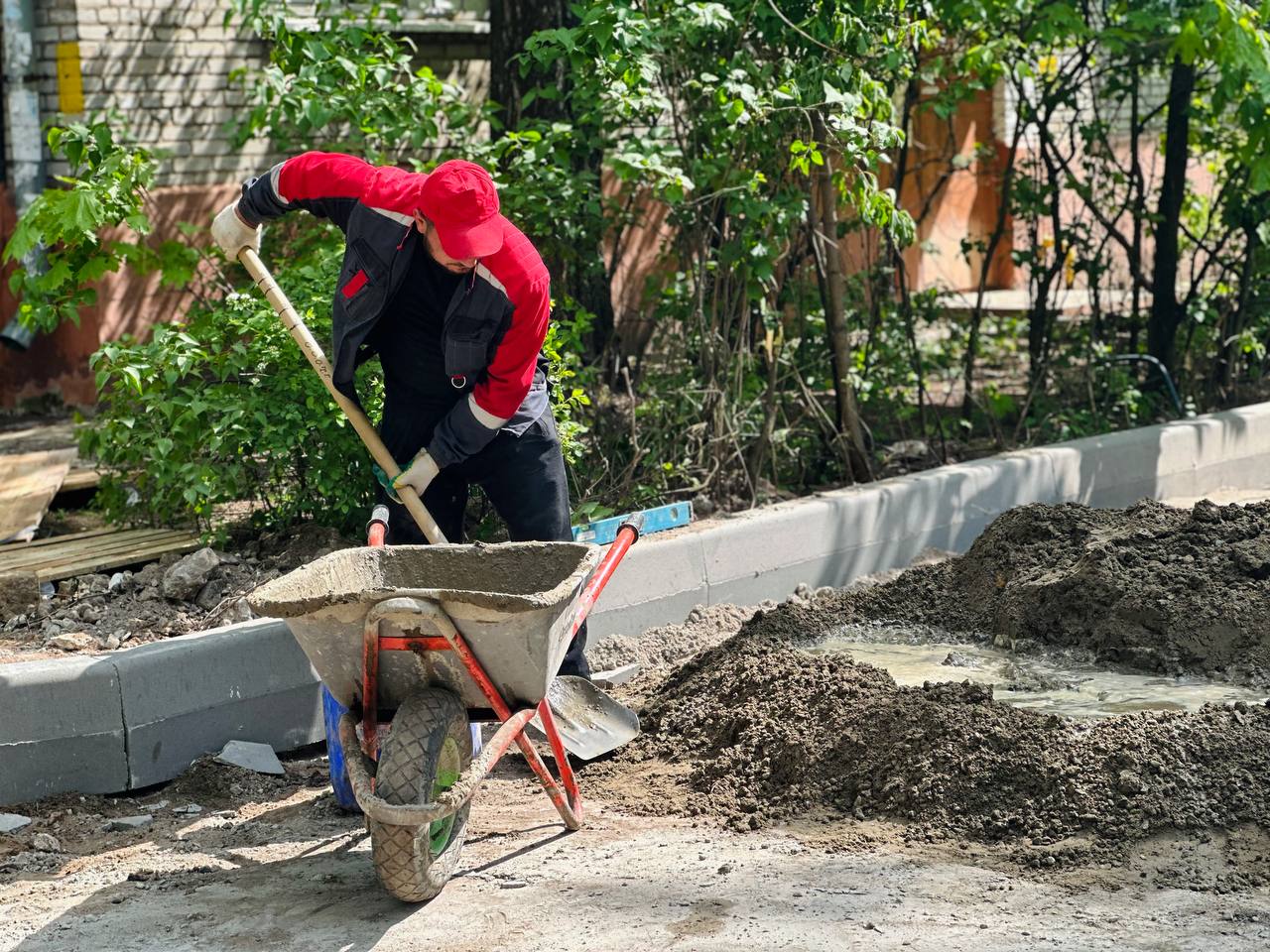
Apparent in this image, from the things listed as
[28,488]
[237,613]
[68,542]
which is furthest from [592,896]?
[28,488]

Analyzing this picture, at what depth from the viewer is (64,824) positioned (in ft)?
14.8

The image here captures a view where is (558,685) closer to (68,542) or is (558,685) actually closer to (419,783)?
(419,783)

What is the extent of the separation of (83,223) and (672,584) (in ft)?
8.86

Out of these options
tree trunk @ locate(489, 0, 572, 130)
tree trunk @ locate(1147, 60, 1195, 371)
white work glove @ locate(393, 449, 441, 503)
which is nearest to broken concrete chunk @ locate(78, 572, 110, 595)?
white work glove @ locate(393, 449, 441, 503)

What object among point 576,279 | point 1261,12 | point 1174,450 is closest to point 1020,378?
point 1174,450

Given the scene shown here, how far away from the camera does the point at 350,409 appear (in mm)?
4793

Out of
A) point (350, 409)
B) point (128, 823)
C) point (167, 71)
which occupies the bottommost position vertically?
point (128, 823)

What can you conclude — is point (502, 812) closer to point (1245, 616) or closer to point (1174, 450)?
point (1245, 616)

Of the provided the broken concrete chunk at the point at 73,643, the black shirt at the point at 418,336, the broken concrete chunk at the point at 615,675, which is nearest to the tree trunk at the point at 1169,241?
the broken concrete chunk at the point at 615,675

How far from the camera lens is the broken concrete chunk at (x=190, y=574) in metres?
5.70

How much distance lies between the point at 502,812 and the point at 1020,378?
7.15m

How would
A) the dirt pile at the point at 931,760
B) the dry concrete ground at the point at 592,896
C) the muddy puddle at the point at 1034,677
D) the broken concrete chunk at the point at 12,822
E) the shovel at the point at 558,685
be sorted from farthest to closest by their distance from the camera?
the muddy puddle at the point at 1034,677
the shovel at the point at 558,685
the broken concrete chunk at the point at 12,822
the dirt pile at the point at 931,760
the dry concrete ground at the point at 592,896

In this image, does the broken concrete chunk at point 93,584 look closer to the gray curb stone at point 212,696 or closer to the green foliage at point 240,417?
the green foliage at point 240,417

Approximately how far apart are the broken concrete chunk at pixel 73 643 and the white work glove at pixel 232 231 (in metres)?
→ 1.47
